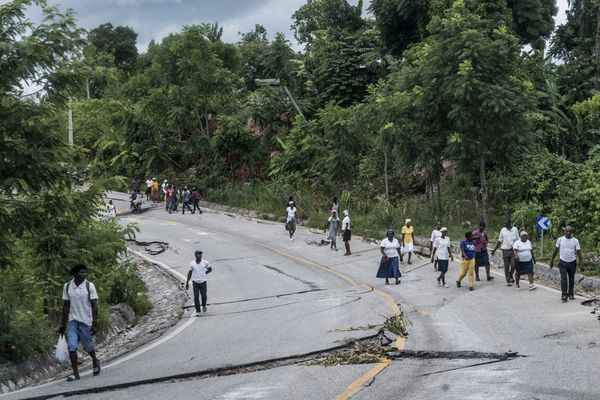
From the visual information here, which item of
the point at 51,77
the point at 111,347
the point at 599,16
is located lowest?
the point at 111,347

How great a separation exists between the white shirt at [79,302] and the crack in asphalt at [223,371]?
1199mm

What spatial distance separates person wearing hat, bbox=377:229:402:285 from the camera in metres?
19.9

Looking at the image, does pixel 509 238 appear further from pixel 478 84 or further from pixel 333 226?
pixel 333 226

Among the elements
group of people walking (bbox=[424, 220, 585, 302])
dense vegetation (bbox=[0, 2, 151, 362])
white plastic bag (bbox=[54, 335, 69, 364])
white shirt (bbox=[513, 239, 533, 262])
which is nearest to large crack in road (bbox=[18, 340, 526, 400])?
white plastic bag (bbox=[54, 335, 69, 364])

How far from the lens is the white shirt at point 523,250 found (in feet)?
58.2

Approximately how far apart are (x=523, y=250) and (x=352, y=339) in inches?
289

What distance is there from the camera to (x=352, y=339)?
477 inches

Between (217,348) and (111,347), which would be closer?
(217,348)

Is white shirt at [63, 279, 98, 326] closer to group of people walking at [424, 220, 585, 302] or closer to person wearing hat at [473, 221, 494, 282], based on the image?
group of people walking at [424, 220, 585, 302]

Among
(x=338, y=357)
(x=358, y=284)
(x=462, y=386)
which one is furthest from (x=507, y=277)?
(x=462, y=386)

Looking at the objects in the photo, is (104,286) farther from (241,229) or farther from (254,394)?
(241,229)

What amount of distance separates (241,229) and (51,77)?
976 inches

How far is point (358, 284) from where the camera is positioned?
20.4 m

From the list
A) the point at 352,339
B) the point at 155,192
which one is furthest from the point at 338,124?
the point at 352,339
